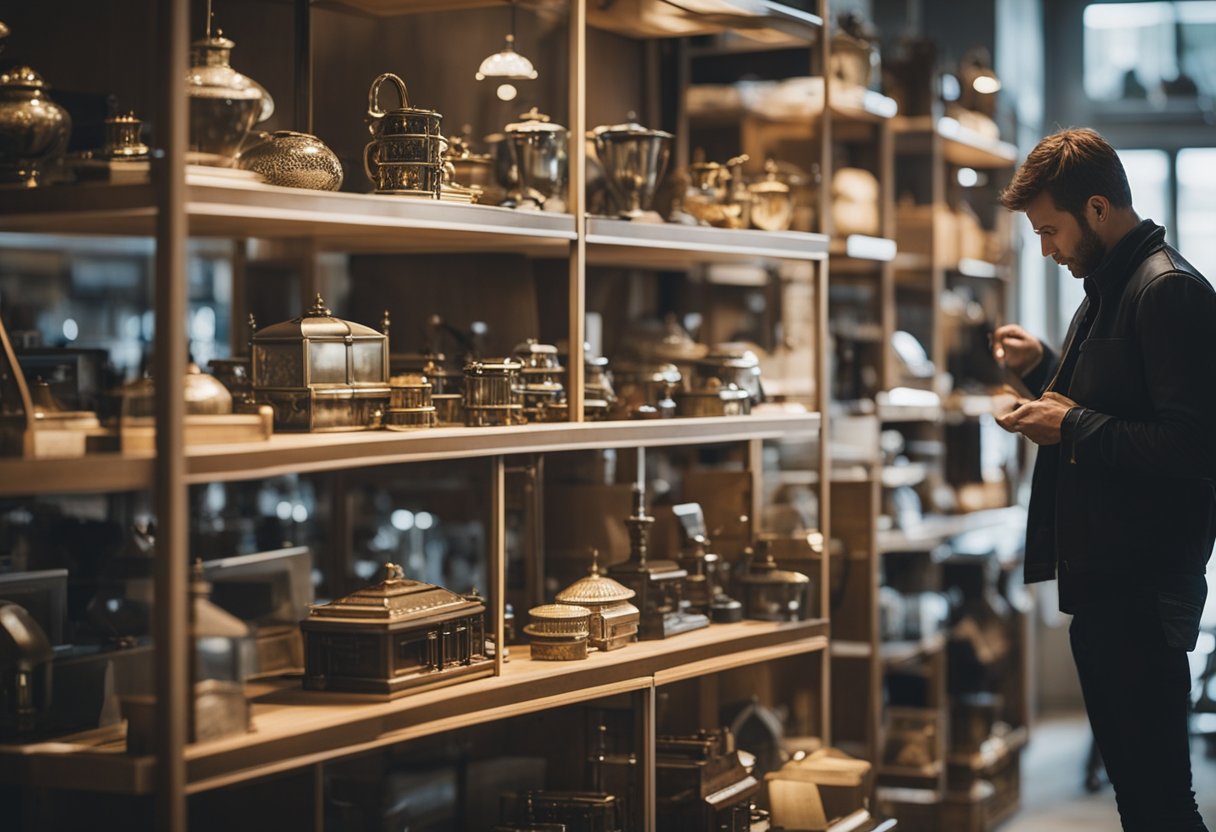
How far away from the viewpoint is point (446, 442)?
3361 mm

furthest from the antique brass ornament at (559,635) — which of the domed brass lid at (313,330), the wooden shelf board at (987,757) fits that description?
the wooden shelf board at (987,757)

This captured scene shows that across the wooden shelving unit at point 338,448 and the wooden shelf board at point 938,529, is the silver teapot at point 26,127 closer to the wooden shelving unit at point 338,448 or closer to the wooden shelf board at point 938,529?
the wooden shelving unit at point 338,448

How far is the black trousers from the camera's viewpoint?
11.1 feet

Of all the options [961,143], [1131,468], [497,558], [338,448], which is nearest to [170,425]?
[338,448]

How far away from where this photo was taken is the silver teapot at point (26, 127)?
307 cm

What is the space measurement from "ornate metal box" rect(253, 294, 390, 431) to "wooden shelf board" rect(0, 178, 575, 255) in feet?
0.73

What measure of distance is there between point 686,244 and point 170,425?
5.74 feet

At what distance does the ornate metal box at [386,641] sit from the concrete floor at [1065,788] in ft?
10.8

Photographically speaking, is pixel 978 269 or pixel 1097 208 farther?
pixel 978 269

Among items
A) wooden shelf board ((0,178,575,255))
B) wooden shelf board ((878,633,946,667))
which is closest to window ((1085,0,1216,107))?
wooden shelf board ((878,633,946,667))

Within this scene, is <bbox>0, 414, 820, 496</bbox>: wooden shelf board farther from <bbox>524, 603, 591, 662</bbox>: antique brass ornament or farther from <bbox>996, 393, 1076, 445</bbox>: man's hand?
<bbox>996, 393, 1076, 445</bbox>: man's hand

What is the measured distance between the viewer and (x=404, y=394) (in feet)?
11.3

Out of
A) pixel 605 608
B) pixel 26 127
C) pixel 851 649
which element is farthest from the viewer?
pixel 851 649

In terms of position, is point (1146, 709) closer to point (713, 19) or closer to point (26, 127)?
point (713, 19)
